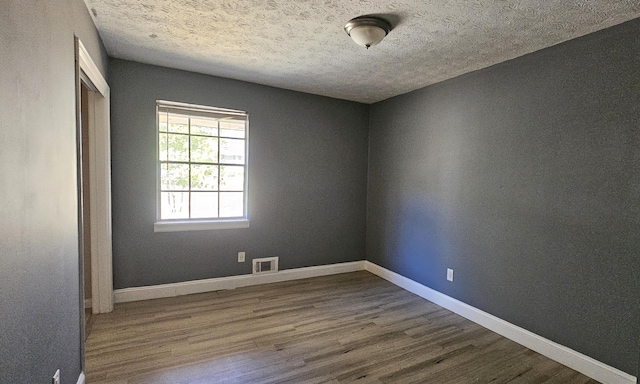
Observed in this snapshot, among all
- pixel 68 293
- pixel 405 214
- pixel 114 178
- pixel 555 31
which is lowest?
pixel 68 293

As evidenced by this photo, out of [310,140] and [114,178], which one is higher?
[310,140]

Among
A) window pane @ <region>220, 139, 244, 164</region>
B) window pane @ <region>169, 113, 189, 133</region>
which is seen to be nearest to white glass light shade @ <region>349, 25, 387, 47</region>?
window pane @ <region>220, 139, 244, 164</region>

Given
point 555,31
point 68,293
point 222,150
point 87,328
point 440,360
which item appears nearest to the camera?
point 68,293

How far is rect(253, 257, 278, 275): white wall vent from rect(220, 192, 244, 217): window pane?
62 centimetres

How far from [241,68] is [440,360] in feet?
10.4

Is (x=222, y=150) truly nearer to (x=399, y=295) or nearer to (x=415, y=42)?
(x=415, y=42)

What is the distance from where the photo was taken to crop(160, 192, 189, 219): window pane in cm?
329

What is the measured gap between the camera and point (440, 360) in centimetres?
229

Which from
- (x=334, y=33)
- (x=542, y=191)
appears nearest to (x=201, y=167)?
(x=334, y=33)

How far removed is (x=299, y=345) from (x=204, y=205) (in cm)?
191

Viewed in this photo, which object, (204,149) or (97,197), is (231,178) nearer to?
(204,149)

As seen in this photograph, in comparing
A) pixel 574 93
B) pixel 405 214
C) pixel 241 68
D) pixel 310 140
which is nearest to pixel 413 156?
pixel 405 214

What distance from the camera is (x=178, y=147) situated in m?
3.31

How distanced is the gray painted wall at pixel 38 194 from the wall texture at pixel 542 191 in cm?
316
